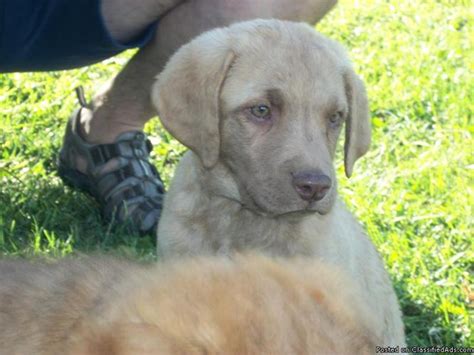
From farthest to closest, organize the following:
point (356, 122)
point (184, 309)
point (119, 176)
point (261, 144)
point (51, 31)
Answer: point (119, 176) < point (51, 31) < point (356, 122) < point (261, 144) < point (184, 309)

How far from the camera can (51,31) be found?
4.97 metres

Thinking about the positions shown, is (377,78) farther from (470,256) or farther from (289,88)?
(289,88)

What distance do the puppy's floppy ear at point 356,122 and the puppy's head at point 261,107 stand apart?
10 cm

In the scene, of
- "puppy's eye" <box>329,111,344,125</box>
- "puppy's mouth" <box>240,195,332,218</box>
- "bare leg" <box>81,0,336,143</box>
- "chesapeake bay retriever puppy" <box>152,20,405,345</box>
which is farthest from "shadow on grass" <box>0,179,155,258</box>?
"puppy's eye" <box>329,111,344,125</box>

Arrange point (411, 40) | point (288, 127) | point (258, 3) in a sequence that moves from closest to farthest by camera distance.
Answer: point (288, 127)
point (258, 3)
point (411, 40)

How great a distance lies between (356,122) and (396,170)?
63.8 inches

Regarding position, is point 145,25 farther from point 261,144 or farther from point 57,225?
point 261,144

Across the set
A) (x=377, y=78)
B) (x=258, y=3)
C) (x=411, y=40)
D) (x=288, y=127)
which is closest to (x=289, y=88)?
(x=288, y=127)

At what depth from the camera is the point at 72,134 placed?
18.5ft

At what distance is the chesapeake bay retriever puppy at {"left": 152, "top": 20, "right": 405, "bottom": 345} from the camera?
13.1 feet

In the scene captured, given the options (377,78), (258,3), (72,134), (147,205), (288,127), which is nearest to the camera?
(288,127)

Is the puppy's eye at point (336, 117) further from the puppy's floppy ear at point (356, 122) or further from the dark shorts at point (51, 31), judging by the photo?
the dark shorts at point (51, 31)

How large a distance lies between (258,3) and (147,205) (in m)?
1.17

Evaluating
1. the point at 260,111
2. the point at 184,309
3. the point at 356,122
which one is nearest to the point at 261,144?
the point at 260,111
